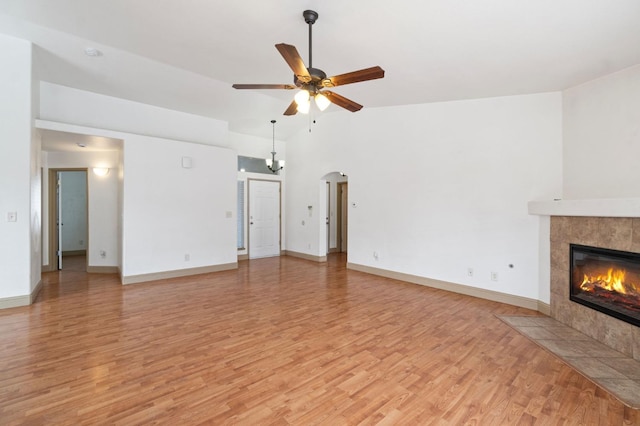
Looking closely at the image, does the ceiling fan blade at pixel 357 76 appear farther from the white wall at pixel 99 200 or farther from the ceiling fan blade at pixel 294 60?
the white wall at pixel 99 200

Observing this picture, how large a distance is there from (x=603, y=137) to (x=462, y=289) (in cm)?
265

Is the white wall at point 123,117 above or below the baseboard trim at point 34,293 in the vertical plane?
above

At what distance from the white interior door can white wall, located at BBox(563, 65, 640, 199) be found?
6248 mm

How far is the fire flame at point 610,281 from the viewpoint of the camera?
291 cm

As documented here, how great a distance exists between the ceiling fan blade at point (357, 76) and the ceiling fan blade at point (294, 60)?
0.21m

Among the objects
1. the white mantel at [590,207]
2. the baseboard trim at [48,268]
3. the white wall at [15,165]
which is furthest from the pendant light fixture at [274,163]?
the white mantel at [590,207]

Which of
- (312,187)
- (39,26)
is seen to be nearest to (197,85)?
(39,26)

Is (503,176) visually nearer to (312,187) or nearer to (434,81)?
(434,81)

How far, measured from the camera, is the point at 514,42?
113 inches

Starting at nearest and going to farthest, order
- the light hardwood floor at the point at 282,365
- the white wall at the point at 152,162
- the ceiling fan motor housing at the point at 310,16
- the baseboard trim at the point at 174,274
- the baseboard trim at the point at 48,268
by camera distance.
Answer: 1. the light hardwood floor at the point at 282,365
2. the ceiling fan motor housing at the point at 310,16
3. the white wall at the point at 152,162
4. the baseboard trim at the point at 174,274
5. the baseboard trim at the point at 48,268

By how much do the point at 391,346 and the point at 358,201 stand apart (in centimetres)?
364

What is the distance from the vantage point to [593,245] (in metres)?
3.12

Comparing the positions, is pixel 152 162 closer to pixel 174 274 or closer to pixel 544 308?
pixel 174 274

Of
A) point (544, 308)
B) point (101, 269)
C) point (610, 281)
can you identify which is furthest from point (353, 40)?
point (101, 269)
